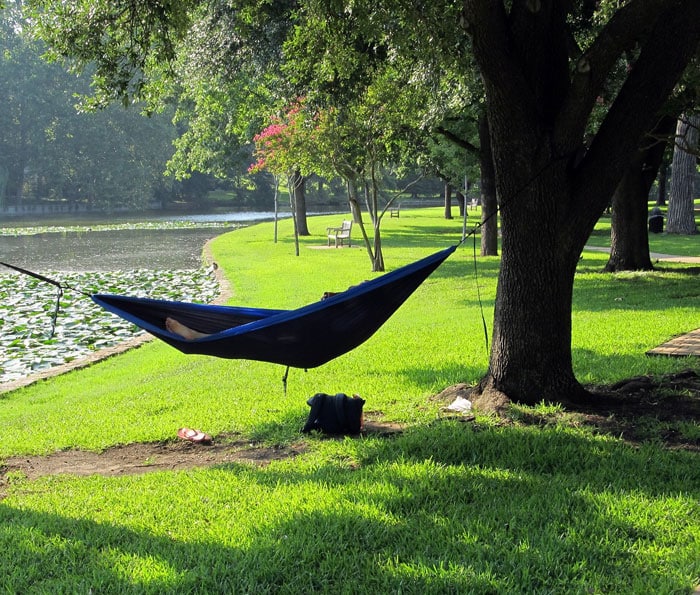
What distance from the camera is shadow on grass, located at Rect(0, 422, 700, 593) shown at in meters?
2.44

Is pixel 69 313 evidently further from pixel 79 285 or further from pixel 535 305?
pixel 535 305

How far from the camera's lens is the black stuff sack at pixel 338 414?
13.4 ft

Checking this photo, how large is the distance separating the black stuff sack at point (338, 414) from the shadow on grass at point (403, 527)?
42 cm

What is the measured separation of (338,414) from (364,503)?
1097 millimetres

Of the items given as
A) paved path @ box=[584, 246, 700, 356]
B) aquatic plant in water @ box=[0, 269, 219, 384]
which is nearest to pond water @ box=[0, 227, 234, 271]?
aquatic plant in water @ box=[0, 269, 219, 384]

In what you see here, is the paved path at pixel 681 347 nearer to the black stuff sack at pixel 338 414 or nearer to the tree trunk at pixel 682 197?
the black stuff sack at pixel 338 414

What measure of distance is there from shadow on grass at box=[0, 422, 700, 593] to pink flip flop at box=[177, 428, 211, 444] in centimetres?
66

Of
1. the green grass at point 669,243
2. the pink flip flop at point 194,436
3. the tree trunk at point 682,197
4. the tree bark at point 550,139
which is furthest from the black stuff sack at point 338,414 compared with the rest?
the tree trunk at point 682,197

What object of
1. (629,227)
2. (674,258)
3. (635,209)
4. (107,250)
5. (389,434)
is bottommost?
(389,434)

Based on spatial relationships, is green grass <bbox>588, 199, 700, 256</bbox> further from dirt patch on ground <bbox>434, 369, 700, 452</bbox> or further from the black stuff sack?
the black stuff sack

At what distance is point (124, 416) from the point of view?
5.14m

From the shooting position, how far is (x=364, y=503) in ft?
9.84

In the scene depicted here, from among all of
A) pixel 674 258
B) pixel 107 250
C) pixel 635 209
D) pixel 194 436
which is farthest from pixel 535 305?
pixel 107 250

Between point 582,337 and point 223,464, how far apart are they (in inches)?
152
